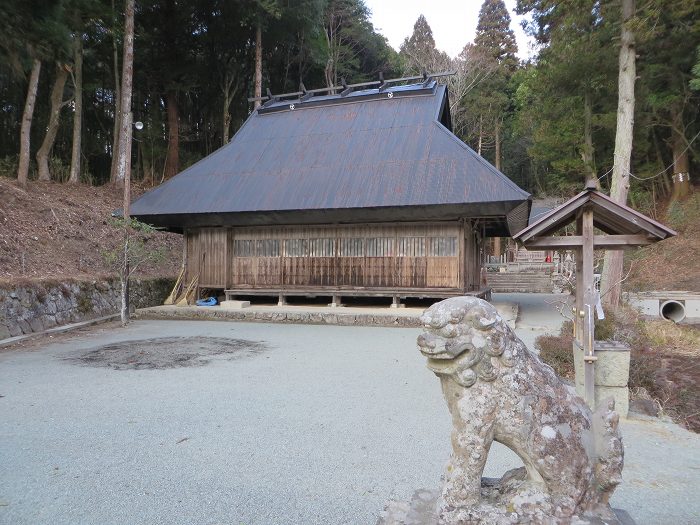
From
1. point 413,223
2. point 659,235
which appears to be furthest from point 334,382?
point 413,223

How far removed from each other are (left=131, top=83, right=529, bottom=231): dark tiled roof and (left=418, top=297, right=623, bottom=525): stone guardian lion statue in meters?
8.43

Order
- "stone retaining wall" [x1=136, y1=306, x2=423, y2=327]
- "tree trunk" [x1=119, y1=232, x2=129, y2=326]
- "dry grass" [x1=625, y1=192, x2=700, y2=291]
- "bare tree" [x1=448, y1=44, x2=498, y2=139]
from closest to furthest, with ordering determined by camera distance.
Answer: "stone retaining wall" [x1=136, y1=306, x2=423, y2=327]
"tree trunk" [x1=119, y1=232, x2=129, y2=326]
"dry grass" [x1=625, y1=192, x2=700, y2=291]
"bare tree" [x1=448, y1=44, x2=498, y2=139]

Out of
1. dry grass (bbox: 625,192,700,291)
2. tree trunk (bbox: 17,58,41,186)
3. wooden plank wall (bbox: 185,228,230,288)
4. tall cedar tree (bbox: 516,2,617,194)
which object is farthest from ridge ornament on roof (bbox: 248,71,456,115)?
dry grass (bbox: 625,192,700,291)

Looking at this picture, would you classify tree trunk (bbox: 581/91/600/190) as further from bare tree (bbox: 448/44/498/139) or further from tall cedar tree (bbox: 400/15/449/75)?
tall cedar tree (bbox: 400/15/449/75)

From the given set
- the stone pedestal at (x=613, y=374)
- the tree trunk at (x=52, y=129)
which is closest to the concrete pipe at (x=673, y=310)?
the stone pedestal at (x=613, y=374)

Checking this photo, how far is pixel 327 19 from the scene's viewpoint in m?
27.7

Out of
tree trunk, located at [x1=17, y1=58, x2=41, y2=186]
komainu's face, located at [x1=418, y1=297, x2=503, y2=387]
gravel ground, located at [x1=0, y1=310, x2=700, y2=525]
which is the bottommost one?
gravel ground, located at [x1=0, y1=310, x2=700, y2=525]

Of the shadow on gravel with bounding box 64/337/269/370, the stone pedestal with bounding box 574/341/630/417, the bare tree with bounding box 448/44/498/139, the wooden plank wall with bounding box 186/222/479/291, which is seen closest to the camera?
the stone pedestal with bounding box 574/341/630/417

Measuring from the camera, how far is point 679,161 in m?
20.6

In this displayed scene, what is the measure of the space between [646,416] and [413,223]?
7.66 meters

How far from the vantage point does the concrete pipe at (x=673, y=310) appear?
11852 mm

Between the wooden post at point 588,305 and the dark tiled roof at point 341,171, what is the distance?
18.3 feet

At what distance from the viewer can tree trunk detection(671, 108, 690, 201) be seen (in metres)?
19.8

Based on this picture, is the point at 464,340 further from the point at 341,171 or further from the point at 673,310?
the point at 673,310
